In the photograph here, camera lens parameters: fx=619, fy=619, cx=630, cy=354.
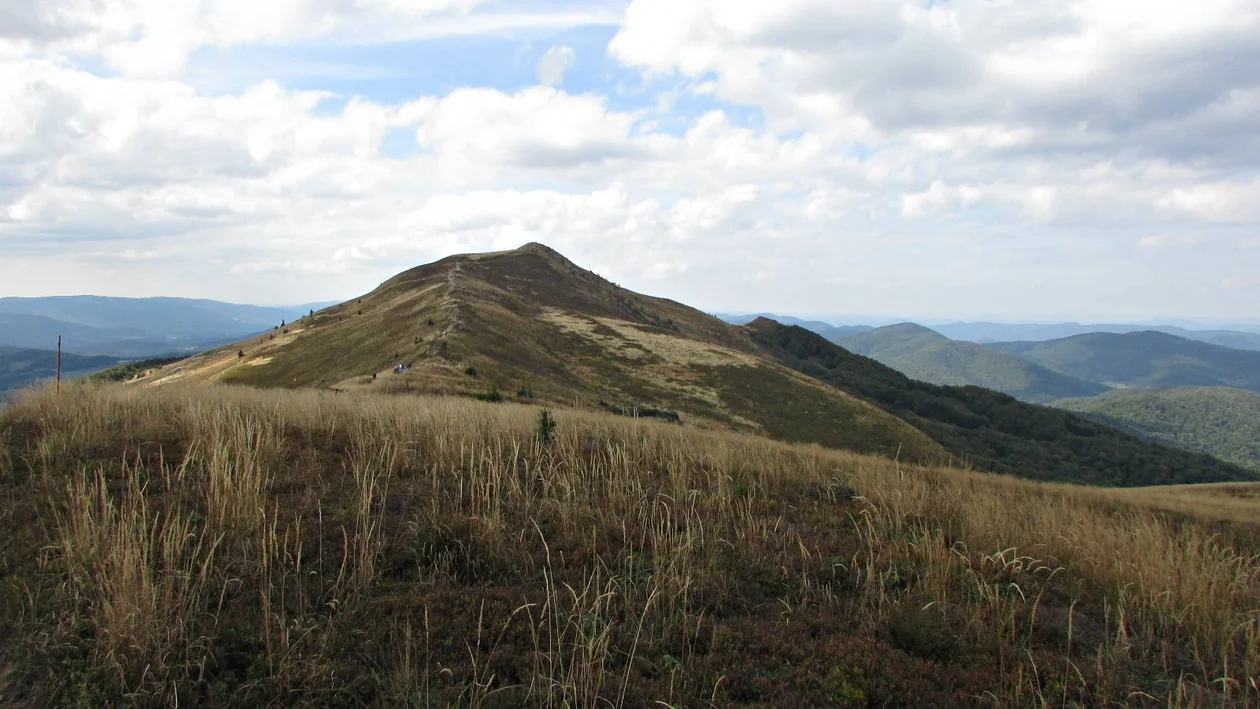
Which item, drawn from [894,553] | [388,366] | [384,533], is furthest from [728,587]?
[388,366]

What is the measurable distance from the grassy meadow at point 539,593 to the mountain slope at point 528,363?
58.0 ft

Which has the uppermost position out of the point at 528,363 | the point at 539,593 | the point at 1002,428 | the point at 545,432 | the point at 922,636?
the point at 528,363

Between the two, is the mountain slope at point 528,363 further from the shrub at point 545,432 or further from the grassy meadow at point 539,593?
the grassy meadow at point 539,593

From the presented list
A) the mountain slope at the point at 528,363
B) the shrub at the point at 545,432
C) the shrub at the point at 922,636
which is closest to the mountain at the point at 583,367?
the mountain slope at the point at 528,363

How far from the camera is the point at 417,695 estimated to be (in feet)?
11.8

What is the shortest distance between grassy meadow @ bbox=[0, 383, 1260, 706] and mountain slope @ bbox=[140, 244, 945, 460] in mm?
17680

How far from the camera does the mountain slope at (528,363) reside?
109ft

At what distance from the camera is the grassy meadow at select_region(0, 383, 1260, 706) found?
153 inches

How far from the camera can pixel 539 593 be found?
4.91 metres

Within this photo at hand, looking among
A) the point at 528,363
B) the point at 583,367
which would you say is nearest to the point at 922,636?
the point at 528,363

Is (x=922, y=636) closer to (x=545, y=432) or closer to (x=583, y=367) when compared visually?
(x=545, y=432)

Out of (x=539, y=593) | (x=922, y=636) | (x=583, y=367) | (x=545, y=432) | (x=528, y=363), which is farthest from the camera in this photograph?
(x=583, y=367)

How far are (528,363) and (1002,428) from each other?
93222mm

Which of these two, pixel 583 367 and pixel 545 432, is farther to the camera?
pixel 583 367
